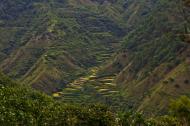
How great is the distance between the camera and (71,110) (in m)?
84.3

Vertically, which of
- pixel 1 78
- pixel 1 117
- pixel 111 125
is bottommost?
pixel 1 78

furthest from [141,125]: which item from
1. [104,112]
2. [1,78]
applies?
[1,78]

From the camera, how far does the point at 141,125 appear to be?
309 ft

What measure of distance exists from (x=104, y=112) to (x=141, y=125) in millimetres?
13148

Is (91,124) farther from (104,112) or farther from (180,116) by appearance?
(180,116)

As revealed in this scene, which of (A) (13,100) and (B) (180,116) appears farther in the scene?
(B) (180,116)

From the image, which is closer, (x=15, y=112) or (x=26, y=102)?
(x=15, y=112)

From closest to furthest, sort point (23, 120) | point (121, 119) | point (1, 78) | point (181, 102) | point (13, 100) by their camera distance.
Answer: point (23, 120)
point (13, 100)
point (121, 119)
point (181, 102)
point (1, 78)

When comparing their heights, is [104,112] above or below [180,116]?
above

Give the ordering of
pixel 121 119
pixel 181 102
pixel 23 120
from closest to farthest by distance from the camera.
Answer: pixel 23 120 → pixel 121 119 → pixel 181 102

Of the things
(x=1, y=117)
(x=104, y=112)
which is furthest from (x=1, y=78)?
(x=1, y=117)

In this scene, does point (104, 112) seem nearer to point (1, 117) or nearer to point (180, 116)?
point (1, 117)

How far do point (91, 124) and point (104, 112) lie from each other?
9.92 feet

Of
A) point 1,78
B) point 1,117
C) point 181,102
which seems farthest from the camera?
point 1,78
